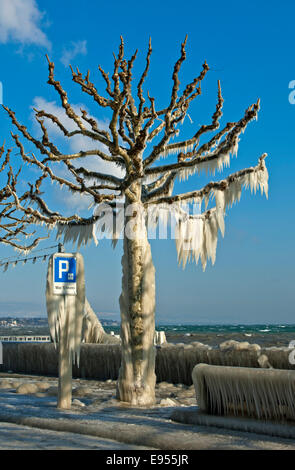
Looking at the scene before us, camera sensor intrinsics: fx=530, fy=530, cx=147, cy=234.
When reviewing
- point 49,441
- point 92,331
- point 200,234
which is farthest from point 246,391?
point 92,331

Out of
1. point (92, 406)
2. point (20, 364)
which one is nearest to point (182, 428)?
point (92, 406)

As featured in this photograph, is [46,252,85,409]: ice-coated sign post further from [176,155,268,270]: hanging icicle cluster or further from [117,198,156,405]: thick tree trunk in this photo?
[176,155,268,270]: hanging icicle cluster

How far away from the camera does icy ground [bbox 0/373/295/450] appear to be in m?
5.40

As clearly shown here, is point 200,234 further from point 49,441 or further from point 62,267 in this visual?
point 49,441

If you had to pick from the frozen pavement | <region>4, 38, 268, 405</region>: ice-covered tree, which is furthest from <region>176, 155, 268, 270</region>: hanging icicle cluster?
the frozen pavement

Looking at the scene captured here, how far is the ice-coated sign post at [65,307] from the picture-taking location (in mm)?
8672

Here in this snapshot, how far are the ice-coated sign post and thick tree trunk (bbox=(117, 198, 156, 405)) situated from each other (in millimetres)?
1045

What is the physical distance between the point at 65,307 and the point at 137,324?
149 cm

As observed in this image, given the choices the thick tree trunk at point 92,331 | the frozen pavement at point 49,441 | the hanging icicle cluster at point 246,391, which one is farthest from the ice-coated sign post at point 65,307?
the thick tree trunk at point 92,331

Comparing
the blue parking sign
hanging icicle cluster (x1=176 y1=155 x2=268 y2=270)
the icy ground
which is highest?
hanging icicle cluster (x1=176 y1=155 x2=268 y2=270)

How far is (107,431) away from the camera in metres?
5.97

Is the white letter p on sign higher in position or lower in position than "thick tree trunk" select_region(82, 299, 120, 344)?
higher

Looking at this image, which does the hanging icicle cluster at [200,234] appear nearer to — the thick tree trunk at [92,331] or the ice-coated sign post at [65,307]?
the ice-coated sign post at [65,307]

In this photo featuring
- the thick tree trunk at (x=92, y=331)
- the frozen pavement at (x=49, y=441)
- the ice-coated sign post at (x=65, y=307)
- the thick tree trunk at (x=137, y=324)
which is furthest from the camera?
the thick tree trunk at (x=92, y=331)
